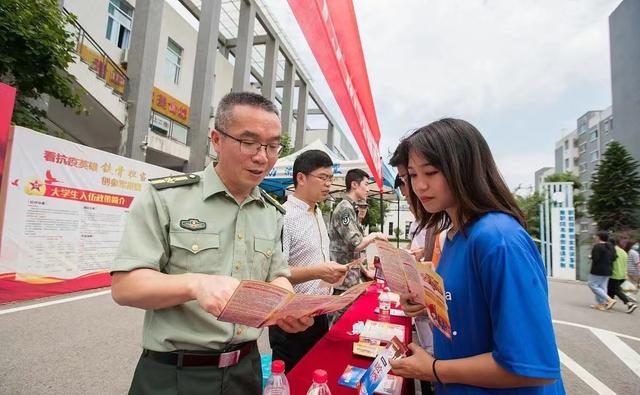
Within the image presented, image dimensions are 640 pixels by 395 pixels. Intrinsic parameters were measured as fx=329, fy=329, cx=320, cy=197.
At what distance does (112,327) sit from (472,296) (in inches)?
172

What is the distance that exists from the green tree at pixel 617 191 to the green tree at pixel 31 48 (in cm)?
2674

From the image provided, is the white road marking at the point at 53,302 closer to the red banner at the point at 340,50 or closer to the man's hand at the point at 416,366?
the red banner at the point at 340,50

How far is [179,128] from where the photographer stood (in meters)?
12.9

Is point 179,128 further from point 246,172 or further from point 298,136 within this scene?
point 246,172

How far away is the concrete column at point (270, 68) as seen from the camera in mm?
16047

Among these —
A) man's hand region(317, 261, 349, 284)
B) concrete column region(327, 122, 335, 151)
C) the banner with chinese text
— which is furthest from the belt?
concrete column region(327, 122, 335, 151)

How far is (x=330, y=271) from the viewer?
2.06 m

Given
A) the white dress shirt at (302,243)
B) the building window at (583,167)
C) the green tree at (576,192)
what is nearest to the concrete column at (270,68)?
the white dress shirt at (302,243)

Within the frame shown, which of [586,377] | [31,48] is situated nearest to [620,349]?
[586,377]

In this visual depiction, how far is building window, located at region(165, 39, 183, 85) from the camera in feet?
42.5

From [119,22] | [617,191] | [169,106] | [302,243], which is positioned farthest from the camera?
[617,191]

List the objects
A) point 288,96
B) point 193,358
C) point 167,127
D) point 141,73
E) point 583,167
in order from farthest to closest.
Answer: point 583,167 < point 288,96 < point 167,127 < point 141,73 < point 193,358

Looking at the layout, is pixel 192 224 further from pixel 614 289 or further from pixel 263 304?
pixel 614 289

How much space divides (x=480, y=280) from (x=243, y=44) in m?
14.9
